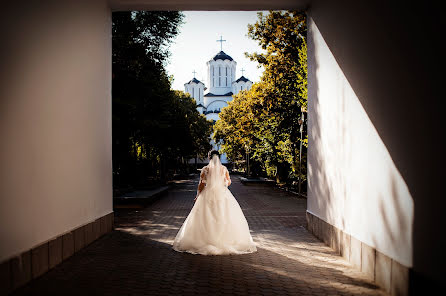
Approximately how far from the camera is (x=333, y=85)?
902 cm

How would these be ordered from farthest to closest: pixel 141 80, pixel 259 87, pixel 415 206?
pixel 259 87, pixel 141 80, pixel 415 206

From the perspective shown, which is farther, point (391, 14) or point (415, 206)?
point (391, 14)

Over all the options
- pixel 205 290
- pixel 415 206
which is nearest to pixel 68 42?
pixel 205 290

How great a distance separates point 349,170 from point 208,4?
5.73m

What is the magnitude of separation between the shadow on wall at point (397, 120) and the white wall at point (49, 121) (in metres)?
5.05

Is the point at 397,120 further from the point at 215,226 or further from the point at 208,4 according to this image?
the point at 208,4

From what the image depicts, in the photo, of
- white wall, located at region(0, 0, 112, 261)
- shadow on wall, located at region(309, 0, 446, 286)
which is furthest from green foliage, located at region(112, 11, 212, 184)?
shadow on wall, located at region(309, 0, 446, 286)

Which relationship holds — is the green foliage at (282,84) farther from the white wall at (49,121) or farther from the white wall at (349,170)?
the white wall at (49,121)

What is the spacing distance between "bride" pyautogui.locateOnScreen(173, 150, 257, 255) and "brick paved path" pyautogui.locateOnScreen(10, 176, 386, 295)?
31 centimetres

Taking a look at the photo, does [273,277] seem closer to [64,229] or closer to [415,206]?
[415,206]

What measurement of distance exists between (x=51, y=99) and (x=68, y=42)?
147cm

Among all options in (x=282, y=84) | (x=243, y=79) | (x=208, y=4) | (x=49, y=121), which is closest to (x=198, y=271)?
(x=49, y=121)

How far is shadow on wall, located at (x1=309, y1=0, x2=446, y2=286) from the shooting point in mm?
4566

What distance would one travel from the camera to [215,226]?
350 inches
